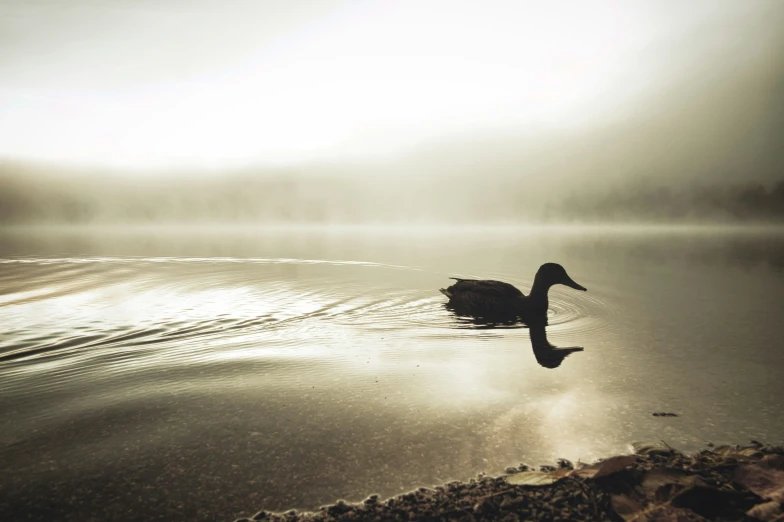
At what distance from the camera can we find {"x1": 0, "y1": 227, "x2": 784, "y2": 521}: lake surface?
13.2 ft

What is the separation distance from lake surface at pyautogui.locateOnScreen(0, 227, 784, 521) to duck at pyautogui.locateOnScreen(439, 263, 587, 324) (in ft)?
2.34

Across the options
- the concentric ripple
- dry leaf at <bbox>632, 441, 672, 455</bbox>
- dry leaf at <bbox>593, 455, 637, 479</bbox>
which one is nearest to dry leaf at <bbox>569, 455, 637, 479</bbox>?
dry leaf at <bbox>593, 455, 637, 479</bbox>

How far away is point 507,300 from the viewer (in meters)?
11.8

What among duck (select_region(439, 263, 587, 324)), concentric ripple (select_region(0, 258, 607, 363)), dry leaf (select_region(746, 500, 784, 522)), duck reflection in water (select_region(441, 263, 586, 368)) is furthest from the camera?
duck (select_region(439, 263, 587, 324))

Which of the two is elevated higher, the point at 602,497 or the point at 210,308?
the point at 210,308

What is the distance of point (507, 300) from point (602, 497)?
8.33m

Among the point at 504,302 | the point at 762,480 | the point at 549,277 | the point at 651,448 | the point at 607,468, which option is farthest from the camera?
the point at 549,277

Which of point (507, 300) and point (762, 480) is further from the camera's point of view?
point (507, 300)

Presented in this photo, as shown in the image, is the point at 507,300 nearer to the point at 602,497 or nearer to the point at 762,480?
the point at 762,480

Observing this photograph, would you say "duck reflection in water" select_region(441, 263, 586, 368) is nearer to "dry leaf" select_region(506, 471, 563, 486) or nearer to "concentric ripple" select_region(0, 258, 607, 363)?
"concentric ripple" select_region(0, 258, 607, 363)

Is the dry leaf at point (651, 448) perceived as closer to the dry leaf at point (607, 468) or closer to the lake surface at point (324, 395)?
the lake surface at point (324, 395)

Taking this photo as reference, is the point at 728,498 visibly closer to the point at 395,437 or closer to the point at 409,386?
the point at 395,437

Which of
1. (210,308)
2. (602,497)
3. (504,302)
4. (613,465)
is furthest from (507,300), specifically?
(602,497)

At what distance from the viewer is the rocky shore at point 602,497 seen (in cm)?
343
